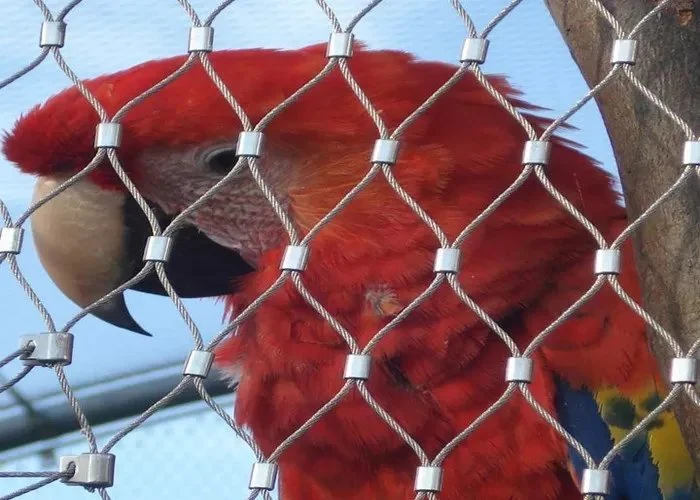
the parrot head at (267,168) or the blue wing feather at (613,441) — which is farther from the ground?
the parrot head at (267,168)

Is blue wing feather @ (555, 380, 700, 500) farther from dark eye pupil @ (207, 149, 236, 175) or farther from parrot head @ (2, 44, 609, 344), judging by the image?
dark eye pupil @ (207, 149, 236, 175)

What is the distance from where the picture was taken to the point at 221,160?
101cm

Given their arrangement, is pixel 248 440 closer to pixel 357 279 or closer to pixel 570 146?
pixel 357 279

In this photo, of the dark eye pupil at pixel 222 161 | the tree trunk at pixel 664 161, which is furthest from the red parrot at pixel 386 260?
the tree trunk at pixel 664 161

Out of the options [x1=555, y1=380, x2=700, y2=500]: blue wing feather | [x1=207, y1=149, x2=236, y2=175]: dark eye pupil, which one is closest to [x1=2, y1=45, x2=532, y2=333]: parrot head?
[x1=207, y1=149, x2=236, y2=175]: dark eye pupil

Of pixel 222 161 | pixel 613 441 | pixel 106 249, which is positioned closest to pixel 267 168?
pixel 222 161

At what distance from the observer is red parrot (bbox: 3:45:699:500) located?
925 millimetres

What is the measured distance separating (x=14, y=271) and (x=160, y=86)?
16cm

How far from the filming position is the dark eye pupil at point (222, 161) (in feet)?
3.29

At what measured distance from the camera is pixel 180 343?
1.70 m

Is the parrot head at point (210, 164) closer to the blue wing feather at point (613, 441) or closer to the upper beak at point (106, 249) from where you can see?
the upper beak at point (106, 249)

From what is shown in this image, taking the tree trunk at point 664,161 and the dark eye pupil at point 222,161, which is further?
Answer: the dark eye pupil at point 222,161

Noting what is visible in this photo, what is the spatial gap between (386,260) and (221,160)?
0.18m

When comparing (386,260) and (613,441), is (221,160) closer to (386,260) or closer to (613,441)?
(386,260)
